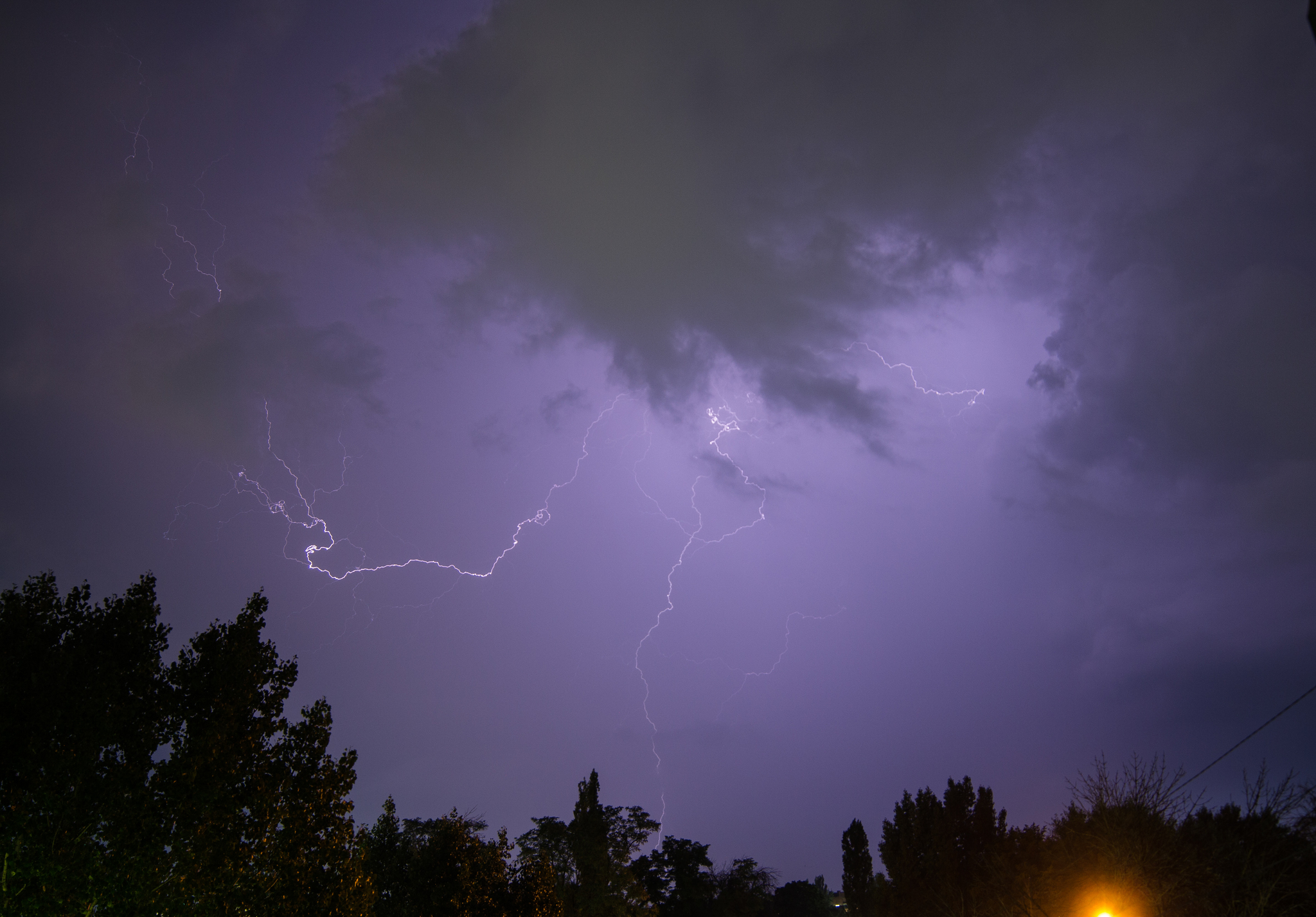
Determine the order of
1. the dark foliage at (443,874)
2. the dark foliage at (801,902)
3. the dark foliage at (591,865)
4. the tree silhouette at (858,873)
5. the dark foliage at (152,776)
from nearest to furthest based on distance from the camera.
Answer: the dark foliage at (152,776)
the dark foliage at (443,874)
the dark foliage at (591,865)
the tree silhouette at (858,873)
the dark foliage at (801,902)

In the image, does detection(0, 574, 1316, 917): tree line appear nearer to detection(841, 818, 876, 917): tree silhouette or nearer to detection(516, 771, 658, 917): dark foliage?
detection(516, 771, 658, 917): dark foliage

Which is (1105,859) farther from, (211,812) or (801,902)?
(801,902)

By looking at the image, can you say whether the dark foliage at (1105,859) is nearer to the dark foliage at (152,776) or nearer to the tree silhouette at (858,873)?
the tree silhouette at (858,873)

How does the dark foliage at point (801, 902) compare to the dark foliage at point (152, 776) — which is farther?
the dark foliage at point (801, 902)

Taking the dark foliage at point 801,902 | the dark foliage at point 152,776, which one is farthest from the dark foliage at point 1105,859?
the dark foliage at point 801,902

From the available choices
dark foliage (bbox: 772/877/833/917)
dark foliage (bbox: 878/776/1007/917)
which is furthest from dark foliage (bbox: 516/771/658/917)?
dark foliage (bbox: 772/877/833/917)

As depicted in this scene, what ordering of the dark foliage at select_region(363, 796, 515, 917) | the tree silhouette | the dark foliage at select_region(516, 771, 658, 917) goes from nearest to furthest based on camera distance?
the dark foliage at select_region(363, 796, 515, 917) < the dark foliage at select_region(516, 771, 658, 917) < the tree silhouette

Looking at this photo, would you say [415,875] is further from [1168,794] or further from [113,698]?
[1168,794]

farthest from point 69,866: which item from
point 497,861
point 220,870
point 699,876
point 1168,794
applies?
point 699,876

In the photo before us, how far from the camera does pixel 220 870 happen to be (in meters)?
10.9

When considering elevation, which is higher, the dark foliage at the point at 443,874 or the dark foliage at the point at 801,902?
the dark foliage at the point at 801,902

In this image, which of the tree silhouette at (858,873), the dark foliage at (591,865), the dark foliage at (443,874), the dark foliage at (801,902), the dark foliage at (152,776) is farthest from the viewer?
the dark foliage at (801,902)

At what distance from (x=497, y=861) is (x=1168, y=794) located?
17108 millimetres

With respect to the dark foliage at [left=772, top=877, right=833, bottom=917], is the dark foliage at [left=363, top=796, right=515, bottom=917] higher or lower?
lower
